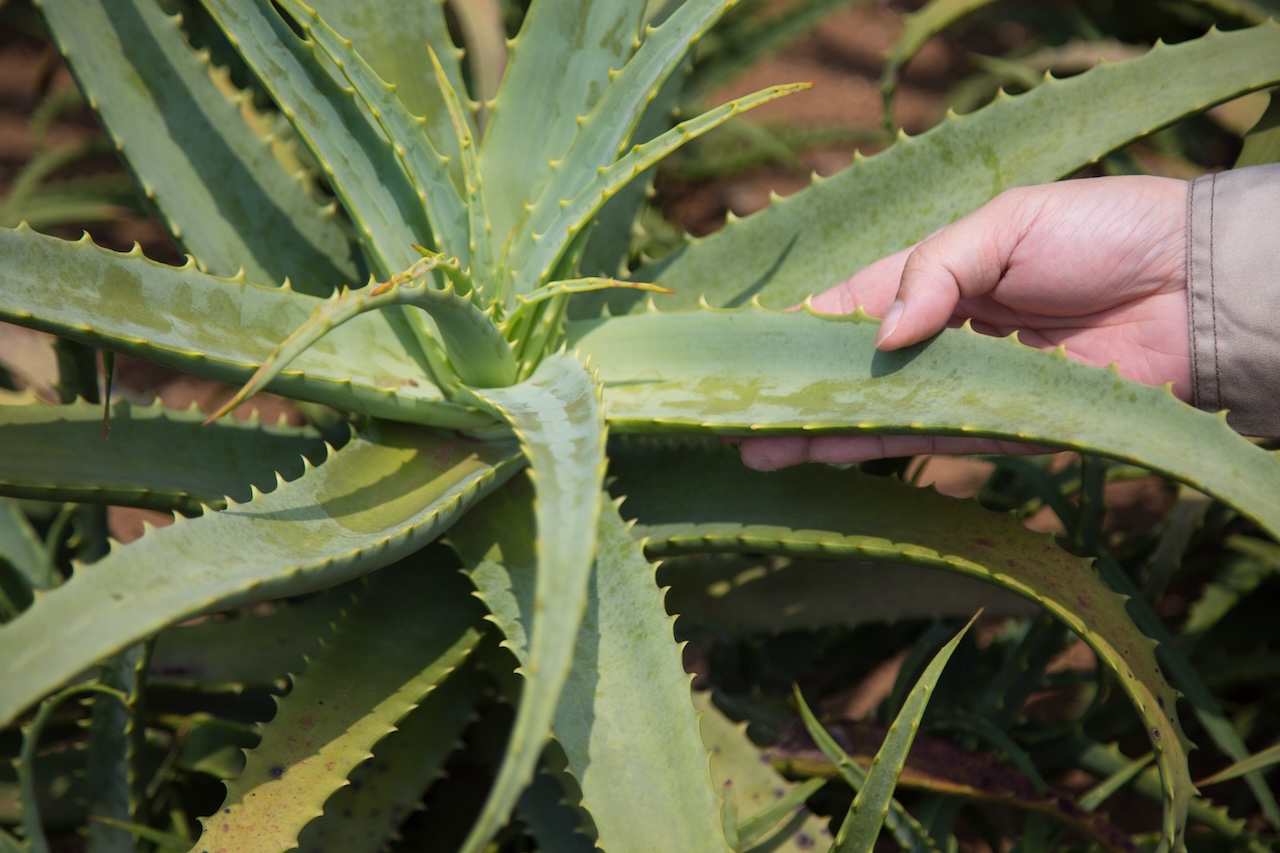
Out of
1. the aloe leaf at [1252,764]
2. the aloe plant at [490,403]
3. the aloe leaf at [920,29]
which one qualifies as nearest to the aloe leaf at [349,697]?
the aloe plant at [490,403]

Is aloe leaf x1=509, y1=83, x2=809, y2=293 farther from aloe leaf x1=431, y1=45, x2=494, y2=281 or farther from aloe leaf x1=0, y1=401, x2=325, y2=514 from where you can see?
aloe leaf x1=0, y1=401, x2=325, y2=514

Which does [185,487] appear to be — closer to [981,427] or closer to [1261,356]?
[981,427]

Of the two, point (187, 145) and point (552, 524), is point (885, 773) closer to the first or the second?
point (552, 524)

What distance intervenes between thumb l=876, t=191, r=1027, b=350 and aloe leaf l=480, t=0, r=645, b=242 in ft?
1.34

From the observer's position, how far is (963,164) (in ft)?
3.95

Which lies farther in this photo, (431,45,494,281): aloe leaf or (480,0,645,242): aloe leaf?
(480,0,645,242): aloe leaf

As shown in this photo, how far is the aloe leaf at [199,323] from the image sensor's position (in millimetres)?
877

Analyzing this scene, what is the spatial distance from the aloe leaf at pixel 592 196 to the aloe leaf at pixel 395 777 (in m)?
0.50

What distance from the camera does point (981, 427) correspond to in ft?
3.02

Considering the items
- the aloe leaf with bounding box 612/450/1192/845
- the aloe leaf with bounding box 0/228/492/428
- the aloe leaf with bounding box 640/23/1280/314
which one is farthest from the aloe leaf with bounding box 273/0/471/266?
the aloe leaf with bounding box 612/450/1192/845

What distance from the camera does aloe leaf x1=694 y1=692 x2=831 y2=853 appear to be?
3.67ft

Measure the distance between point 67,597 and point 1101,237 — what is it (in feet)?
3.58

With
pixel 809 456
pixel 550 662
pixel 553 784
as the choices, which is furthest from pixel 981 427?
pixel 553 784

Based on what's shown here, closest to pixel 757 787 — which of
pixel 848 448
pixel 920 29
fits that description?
pixel 848 448
